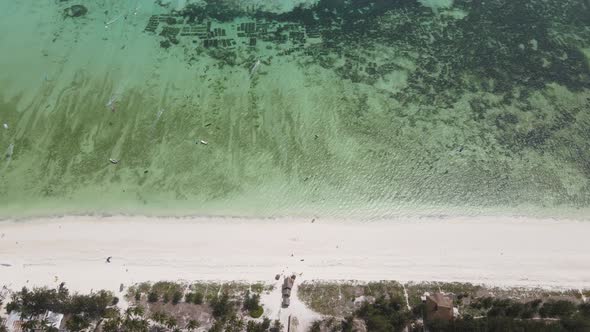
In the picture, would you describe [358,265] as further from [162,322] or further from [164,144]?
[164,144]

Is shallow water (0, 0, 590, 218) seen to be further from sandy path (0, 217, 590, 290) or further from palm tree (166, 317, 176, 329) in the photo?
palm tree (166, 317, 176, 329)

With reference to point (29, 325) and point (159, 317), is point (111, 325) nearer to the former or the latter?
point (159, 317)

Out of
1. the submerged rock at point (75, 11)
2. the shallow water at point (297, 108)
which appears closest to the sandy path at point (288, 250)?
the shallow water at point (297, 108)

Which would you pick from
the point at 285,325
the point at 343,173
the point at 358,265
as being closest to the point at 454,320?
the point at 358,265

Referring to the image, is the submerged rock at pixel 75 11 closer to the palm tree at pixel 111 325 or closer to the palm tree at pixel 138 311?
the palm tree at pixel 138 311

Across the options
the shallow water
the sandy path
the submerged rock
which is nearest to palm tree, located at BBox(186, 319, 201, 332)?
the sandy path

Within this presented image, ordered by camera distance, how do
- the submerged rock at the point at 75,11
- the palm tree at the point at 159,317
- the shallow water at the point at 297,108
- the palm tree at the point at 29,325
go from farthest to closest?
1. the submerged rock at the point at 75,11
2. the shallow water at the point at 297,108
3. the palm tree at the point at 159,317
4. the palm tree at the point at 29,325

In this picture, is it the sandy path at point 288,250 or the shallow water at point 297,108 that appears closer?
the sandy path at point 288,250

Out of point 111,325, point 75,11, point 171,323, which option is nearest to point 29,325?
point 111,325
